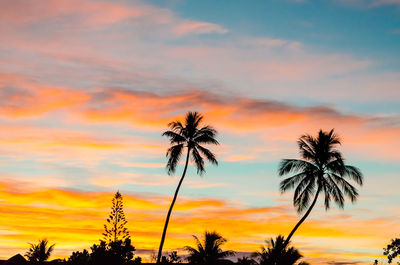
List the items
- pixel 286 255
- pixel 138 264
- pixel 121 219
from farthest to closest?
1. pixel 121 219
2. pixel 286 255
3. pixel 138 264

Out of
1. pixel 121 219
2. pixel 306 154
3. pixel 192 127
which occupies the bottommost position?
pixel 121 219

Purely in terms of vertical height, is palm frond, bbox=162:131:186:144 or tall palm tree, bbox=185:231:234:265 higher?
palm frond, bbox=162:131:186:144

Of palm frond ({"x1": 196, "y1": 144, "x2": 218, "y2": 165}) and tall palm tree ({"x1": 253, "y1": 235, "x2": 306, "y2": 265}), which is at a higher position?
palm frond ({"x1": 196, "y1": 144, "x2": 218, "y2": 165})

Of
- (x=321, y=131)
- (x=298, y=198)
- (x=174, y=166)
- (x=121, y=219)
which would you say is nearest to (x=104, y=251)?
(x=121, y=219)

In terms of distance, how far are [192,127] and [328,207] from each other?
594 inches

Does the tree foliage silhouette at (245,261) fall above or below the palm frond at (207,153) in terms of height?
below

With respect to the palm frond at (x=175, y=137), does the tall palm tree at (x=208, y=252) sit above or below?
below

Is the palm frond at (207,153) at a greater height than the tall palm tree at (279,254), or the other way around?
the palm frond at (207,153)

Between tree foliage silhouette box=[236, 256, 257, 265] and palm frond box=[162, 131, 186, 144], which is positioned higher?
palm frond box=[162, 131, 186, 144]

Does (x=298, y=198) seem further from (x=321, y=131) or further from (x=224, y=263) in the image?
(x=224, y=263)

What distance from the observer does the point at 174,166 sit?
60000mm

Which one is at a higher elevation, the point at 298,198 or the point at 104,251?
the point at 298,198

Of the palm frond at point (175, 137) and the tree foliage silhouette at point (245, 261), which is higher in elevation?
the palm frond at point (175, 137)

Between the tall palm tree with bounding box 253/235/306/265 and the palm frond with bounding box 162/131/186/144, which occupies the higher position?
the palm frond with bounding box 162/131/186/144
